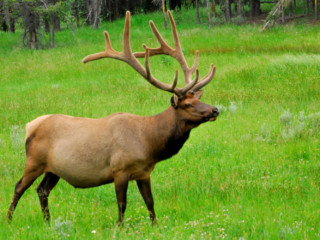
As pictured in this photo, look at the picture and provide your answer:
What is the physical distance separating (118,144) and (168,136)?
1.95 ft

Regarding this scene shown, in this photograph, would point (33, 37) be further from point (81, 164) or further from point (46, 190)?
point (81, 164)

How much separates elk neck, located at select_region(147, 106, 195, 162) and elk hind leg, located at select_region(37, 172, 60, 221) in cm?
152

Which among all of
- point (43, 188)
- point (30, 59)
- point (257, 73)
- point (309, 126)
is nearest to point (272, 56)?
point (257, 73)

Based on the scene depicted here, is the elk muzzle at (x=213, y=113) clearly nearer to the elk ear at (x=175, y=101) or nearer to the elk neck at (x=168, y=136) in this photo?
the elk neck at (x=168, y=136)

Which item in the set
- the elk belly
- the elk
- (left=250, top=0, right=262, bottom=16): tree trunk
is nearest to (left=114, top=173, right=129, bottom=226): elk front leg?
the elk

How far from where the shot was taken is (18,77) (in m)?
19.2

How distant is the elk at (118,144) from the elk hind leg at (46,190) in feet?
1.03

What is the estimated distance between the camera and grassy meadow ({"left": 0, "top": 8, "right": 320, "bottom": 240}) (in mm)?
5797

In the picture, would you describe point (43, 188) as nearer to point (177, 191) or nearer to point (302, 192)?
point (177, 191)

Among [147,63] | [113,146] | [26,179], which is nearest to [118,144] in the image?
[113,146]

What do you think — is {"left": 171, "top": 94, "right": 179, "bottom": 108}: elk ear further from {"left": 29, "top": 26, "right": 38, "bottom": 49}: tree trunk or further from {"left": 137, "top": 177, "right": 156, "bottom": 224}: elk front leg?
{"left": 29, "top": 26, "right": 38, "bottom": 49}: tree trunk

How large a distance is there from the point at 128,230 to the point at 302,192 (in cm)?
258

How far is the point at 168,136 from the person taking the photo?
5.85 metres

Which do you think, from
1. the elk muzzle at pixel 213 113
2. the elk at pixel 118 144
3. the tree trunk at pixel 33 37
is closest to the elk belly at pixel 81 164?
the elk at pixel 118 144
